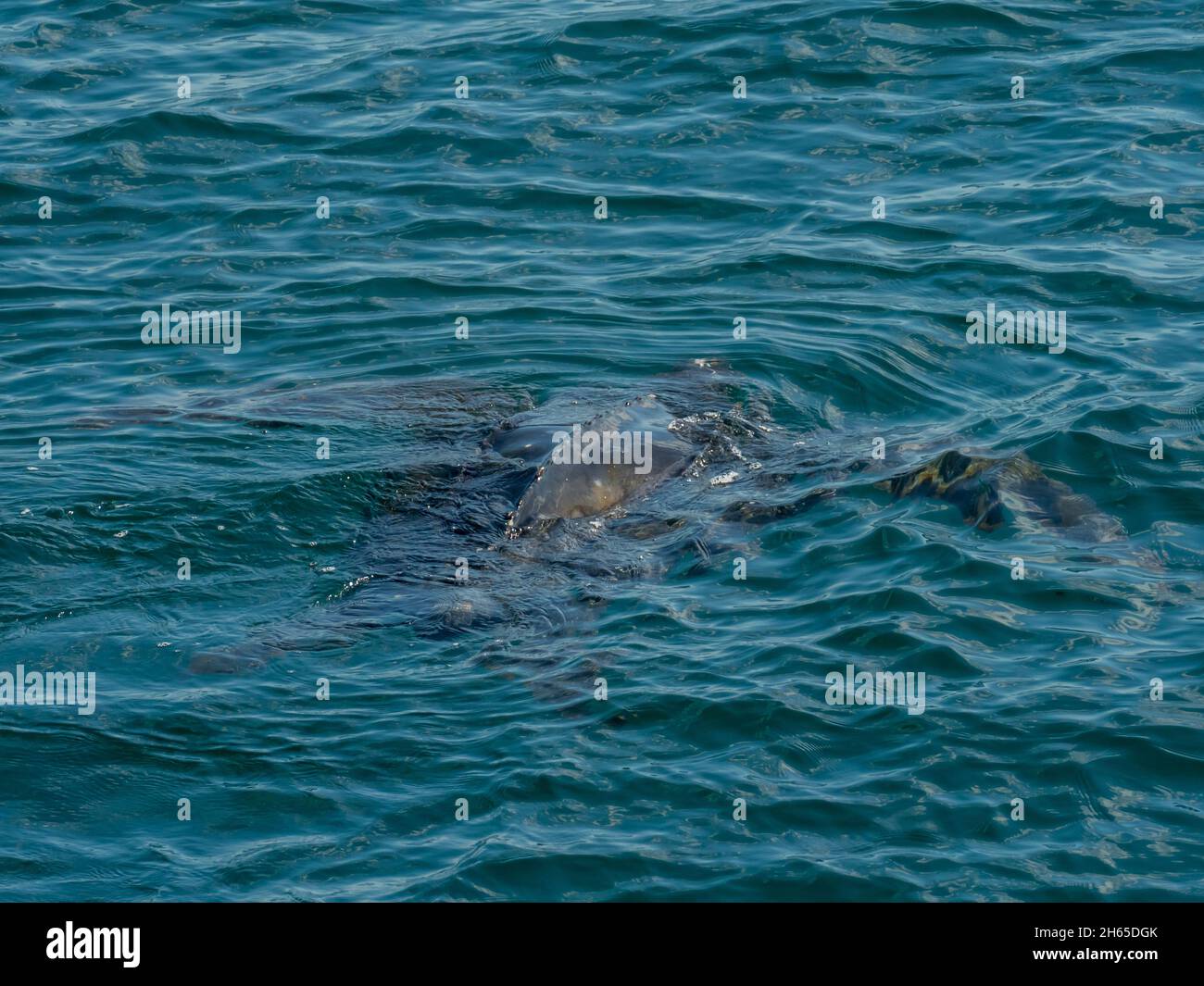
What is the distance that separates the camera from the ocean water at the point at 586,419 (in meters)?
7.82

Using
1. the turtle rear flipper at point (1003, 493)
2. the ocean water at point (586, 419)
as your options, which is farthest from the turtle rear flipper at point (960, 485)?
the ocean water at point (586, 419)

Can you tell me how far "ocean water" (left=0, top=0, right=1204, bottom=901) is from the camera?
782 centimetres

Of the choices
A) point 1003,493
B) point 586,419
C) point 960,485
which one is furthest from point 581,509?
point 1003,493

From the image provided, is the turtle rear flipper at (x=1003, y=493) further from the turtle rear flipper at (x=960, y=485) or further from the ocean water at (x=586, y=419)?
the ocean water at (x=586, y=419)

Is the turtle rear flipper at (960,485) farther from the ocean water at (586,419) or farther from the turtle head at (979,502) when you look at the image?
the ocean water at (586,419)

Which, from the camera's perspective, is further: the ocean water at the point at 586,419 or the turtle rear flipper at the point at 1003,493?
the turtle rear flipper at the point at 1003,493

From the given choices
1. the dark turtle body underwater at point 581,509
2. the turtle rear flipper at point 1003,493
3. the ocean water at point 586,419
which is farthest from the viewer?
the turtle rear flipper at point 1003,493

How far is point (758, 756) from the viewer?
8.23 meters

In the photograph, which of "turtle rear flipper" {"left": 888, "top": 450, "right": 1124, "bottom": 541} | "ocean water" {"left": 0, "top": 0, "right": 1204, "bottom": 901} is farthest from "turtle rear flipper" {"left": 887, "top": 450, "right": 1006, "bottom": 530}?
"ocean water" {"left": 0, "top": 0, "right": 1204, "bottom": 901}

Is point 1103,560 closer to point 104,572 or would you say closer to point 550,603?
point 550,603

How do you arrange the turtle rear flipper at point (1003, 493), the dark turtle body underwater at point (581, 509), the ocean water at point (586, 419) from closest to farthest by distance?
1. the ocean water at point (586, 419)
2. the dark turtle body underwater at point (581, 509)
3. the turtle rear flipper at point (1003, 493)

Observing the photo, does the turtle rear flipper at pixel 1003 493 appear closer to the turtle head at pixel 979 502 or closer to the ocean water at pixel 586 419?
→ the turtle head at pixel 979 502

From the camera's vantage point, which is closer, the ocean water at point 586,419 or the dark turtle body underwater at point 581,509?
the ocean water at point 586,419

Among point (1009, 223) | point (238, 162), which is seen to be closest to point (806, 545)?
point (1009, 223)
